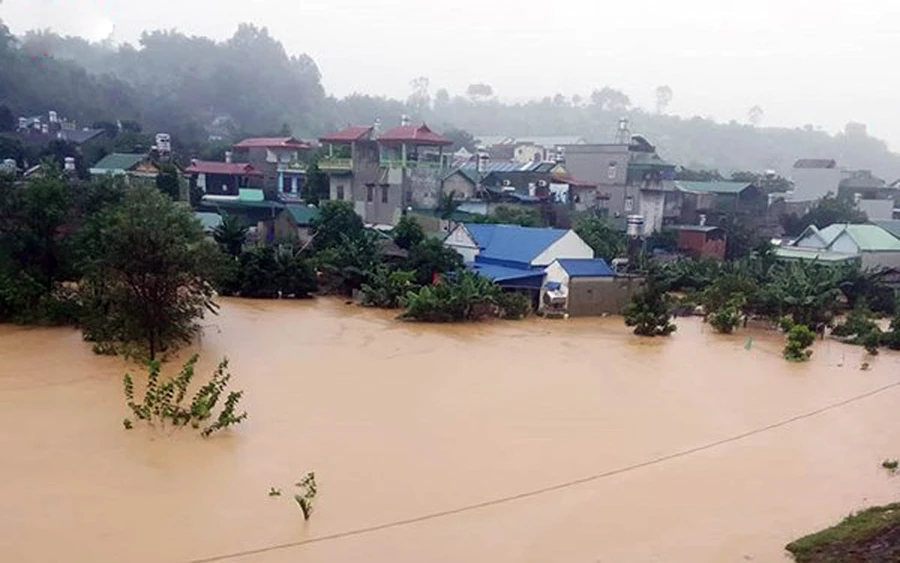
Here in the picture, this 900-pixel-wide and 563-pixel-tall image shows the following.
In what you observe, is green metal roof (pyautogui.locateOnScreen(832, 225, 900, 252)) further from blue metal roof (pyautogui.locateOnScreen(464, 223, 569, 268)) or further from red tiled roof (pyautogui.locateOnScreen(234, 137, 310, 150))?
red tiled roof (pyautogui.locateOnScreen(234, 137, 310, 150))

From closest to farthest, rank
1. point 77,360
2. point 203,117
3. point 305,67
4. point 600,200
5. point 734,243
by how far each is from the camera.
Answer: point 77,360
point 734,243
point 600,200
point 203,117
point 305,67

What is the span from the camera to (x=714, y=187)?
34062 millimetres

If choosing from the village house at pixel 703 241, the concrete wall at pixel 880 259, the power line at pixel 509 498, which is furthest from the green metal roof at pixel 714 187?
the power line at pixel 509 498

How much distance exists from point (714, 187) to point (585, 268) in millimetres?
17238

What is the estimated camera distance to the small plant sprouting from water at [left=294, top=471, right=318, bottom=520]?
7.07 metres

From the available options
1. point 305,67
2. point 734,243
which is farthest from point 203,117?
point 734,243

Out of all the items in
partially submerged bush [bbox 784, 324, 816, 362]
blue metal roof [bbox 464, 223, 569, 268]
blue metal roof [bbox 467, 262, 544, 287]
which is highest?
blue metal roof [bbox 464, 223, 569, 268]

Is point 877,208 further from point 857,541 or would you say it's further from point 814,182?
point 857,541

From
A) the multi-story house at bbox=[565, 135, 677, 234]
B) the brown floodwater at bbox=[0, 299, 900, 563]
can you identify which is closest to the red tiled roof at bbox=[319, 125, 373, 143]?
the multi-story house at bbox=[565, 135, 677, 234]

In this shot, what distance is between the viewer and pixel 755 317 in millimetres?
19219

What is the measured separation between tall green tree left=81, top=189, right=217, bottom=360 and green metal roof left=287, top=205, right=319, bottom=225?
1136 centimetres

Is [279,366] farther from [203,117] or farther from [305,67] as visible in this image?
[305,67]

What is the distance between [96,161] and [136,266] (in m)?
22.9

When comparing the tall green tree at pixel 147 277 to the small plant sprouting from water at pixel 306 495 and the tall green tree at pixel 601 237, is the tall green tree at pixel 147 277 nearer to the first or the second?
the small plant sprouting from water at pixel 306 495
